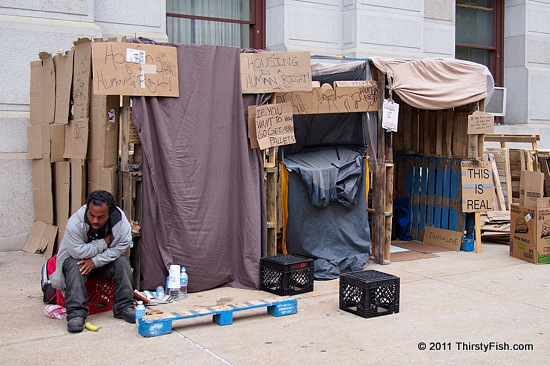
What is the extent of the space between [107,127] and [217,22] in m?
4.99

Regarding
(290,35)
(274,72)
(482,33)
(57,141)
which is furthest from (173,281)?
(482,33)

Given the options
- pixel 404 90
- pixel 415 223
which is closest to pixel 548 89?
pixel 415 223

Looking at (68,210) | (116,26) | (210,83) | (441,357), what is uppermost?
(116,26)

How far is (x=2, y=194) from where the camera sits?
823cm

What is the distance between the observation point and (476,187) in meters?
8.45

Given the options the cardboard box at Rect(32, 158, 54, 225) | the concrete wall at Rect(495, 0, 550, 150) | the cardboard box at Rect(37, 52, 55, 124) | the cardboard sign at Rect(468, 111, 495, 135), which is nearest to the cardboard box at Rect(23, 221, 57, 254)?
the cardboard box at Rect(32, 158, 54, 225)

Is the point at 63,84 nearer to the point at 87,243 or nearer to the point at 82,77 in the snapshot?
the point at 82,77

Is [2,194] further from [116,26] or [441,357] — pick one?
[441,357]

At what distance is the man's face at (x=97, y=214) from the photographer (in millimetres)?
5293

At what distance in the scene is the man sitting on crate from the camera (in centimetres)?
525


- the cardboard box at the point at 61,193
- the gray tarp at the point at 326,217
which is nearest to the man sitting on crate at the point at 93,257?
the cardboard box at the point at 61,193

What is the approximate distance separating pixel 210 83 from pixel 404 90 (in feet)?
8.58

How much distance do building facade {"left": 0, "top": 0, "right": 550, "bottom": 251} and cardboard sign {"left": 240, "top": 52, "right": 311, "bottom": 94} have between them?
3228 mm

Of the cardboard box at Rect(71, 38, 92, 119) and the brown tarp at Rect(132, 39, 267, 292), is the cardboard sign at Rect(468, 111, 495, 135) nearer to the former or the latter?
the brown tarp at Rect(132, 39, 267, 292)
